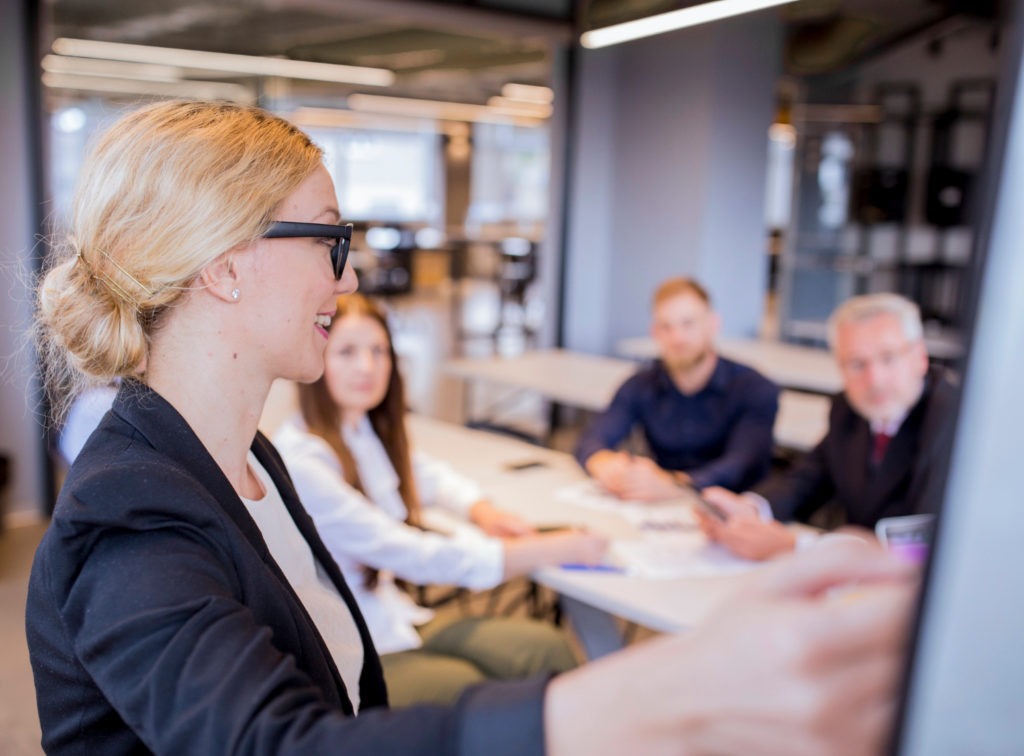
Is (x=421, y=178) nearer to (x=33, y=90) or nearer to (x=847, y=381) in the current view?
(x=33, y=90)

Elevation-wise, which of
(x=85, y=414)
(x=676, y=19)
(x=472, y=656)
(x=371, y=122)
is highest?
(x=371, y=122)

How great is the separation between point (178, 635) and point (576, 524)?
6.75 ft

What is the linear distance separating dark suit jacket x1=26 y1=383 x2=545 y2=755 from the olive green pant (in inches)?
43.8

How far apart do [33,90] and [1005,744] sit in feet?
16.6

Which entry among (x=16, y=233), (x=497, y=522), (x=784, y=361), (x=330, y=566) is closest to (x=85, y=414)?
(x=330, y=566)

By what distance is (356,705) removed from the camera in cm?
121

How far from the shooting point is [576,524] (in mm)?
2734

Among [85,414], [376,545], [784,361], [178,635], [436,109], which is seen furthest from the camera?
[436,109]

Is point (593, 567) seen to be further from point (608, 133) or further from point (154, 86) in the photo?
point (154, 86)

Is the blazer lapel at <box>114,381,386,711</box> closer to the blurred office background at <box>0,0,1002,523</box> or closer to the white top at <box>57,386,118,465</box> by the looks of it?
the white top at <box>57,386,118,465</box>

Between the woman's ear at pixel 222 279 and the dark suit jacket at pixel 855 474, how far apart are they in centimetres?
188

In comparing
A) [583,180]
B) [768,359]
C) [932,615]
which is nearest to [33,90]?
[583,180]

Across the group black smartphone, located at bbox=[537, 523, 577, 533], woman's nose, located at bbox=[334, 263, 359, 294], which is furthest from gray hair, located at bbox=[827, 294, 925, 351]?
woman's nose, located at bbox=[334, 263, 359, 294]

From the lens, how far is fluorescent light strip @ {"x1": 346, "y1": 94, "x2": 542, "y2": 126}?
53.4 ft
